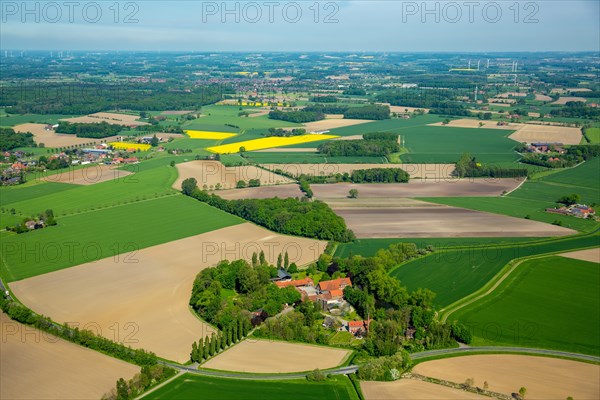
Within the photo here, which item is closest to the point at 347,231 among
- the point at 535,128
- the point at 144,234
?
the point at 144,234

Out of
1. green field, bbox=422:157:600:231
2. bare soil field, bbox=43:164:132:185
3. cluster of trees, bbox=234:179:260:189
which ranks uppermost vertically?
bare soil field, bbox=43:164:132:185

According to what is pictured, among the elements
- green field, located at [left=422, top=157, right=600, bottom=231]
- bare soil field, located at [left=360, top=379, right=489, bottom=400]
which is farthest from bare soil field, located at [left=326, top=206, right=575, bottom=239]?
bare soil field, located at [left=360, top=379, right=489, bottom=400]

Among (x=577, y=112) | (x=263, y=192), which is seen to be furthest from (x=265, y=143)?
(x=577, y=112)

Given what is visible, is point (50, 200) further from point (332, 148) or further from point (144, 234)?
point (332, 148)

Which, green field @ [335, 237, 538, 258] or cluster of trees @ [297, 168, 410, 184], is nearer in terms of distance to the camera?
green field @ [335, 237, 538, 258]

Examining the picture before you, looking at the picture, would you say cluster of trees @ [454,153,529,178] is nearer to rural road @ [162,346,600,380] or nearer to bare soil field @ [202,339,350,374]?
rural road @ [162,346,600,380]

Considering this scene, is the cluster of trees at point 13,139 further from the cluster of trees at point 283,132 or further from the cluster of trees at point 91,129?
the cluster of trees at point 283,132

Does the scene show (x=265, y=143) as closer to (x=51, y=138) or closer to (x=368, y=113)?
(x=51, y=138)
